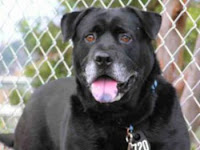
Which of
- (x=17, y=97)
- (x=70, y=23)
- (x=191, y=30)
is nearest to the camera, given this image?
(x=70, y=23)

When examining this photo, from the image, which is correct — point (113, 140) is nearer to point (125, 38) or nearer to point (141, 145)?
point (141, 145)

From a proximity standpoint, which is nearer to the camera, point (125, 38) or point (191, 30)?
point (125, 38)

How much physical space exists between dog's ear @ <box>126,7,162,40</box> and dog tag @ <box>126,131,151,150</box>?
0.44m

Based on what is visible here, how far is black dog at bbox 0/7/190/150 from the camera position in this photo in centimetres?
282

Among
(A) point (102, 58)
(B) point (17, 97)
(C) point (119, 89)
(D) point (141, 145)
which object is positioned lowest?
(B) point (17, 97)

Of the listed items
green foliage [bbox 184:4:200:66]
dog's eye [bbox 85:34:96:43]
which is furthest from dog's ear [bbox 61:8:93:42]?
green foliage [bbox 184:4:200:66]

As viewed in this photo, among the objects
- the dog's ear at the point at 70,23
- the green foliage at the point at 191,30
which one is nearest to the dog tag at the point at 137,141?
the dog's ear at the point at 70,23

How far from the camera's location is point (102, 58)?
9.04 ft

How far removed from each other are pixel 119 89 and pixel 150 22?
0.34 meters

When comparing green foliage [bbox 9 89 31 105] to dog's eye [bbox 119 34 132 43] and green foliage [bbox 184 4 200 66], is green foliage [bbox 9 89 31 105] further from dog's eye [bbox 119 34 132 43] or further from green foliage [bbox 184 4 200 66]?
dog's eye [bbox 119 34 132 43]

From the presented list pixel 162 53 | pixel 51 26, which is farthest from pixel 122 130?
pixel 51 26

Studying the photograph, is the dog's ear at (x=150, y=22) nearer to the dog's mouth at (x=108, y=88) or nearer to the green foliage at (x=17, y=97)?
the dog's mouth at (x=108, y=88)

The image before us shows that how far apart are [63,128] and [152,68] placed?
0.57 metres

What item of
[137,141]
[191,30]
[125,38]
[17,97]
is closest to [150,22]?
[125,38]
